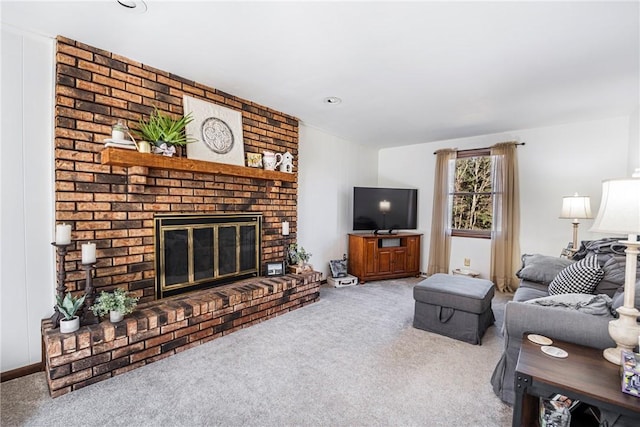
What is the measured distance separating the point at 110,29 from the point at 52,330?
6.60 feet

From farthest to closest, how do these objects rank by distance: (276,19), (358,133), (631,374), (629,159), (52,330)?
(358,133)
(629,159)
(52,330)
(276,19)
(631,374)

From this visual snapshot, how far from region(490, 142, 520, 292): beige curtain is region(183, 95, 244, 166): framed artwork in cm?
363

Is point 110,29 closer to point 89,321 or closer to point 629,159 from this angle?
point 89,321

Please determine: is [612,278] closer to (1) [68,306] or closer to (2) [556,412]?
(2) [556,412]

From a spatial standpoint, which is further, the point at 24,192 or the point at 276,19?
the point at 24,192

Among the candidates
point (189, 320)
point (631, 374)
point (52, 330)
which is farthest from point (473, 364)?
point (52, 330)

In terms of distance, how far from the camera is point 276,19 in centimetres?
177

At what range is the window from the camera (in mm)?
4473

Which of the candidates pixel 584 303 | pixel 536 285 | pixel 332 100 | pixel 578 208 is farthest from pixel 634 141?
pixel 332 100

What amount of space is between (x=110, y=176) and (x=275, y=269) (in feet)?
6.12

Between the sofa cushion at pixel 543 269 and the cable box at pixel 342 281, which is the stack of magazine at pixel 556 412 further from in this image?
the cable box at pixel 342 281

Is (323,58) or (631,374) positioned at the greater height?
(323,58)

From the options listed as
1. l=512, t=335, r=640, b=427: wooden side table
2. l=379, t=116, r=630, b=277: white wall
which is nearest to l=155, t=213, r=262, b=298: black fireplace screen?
l=512, t=335, r=640, b=427: wooden side table

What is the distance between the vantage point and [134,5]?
168 cm
